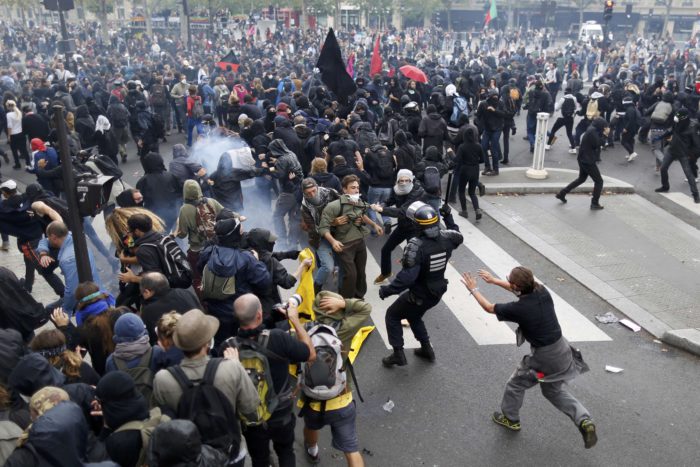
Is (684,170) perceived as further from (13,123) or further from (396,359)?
(13,123)

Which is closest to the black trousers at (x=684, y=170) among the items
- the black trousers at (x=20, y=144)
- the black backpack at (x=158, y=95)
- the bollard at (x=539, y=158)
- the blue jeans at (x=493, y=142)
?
the bollard at (x=539, y=158)

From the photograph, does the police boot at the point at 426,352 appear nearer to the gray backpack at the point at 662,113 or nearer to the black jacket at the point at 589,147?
the black jacket at the point at 589,147

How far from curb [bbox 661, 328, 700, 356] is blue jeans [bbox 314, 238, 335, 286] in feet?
13.2

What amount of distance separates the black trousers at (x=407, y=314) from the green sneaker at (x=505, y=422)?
119 centimetres

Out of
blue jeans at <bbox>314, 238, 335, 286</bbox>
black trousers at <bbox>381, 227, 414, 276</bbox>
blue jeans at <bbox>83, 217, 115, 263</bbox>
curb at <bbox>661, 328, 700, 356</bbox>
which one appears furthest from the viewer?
blue jeans at <bbox>83, 217, 115, 263</bbox>

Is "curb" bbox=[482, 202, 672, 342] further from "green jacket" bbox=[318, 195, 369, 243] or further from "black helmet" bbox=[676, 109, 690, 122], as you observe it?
"black helmet" bbox=[676, 109, 690, 122]

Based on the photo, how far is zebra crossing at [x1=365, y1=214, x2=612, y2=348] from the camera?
7.52 metres

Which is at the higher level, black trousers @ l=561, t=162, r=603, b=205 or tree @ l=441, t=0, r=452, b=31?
tree @ l=441, t=0, r=452, b=31

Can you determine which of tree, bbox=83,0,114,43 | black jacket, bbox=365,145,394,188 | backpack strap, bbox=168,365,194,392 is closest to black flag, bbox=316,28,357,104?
black jacket, bbox=365,145,394,188

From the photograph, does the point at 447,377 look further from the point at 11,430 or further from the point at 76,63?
the point at 76,63

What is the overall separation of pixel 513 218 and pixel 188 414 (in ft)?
28.7

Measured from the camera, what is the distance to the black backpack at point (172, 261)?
6.31 metres

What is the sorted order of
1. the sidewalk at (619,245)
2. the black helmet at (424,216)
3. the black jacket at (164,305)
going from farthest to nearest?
the sidewalk at (619,245)
the black helmet at (424,216)
the black jacket at (164,305)

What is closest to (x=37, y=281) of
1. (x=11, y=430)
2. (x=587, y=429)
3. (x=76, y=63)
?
(x=11, y=430)
